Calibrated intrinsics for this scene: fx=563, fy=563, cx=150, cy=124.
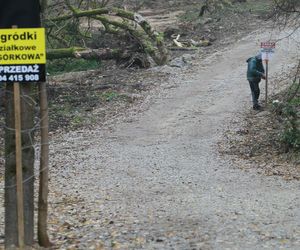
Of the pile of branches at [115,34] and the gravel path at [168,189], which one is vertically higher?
the pile of branches at [115,34]

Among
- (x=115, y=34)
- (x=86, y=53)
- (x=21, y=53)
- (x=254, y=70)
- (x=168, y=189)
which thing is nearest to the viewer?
(x=21, y=53)

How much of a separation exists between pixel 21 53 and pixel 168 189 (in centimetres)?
526

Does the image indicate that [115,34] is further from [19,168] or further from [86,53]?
[19,168]

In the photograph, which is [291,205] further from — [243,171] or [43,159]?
[43,159]

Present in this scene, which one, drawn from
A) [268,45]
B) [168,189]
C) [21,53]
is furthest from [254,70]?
[21,53]

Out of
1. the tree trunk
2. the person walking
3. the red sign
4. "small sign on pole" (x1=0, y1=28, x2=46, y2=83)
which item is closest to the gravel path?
the person walking

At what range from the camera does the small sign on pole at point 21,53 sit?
5.98 meters

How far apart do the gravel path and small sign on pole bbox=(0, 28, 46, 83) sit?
7.61 feet

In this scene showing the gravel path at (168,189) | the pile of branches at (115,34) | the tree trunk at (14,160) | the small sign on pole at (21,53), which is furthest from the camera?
the pile of branches at (115,34)

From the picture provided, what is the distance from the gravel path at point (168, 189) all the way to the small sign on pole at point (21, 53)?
2.32 metres

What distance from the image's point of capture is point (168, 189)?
10.6m

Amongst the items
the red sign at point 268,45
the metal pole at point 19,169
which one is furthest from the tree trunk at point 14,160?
the red sign at point 268,45

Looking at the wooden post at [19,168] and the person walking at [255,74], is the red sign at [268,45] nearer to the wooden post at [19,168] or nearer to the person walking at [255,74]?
the person walking at [255,74]

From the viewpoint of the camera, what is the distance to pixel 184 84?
72.8ft
